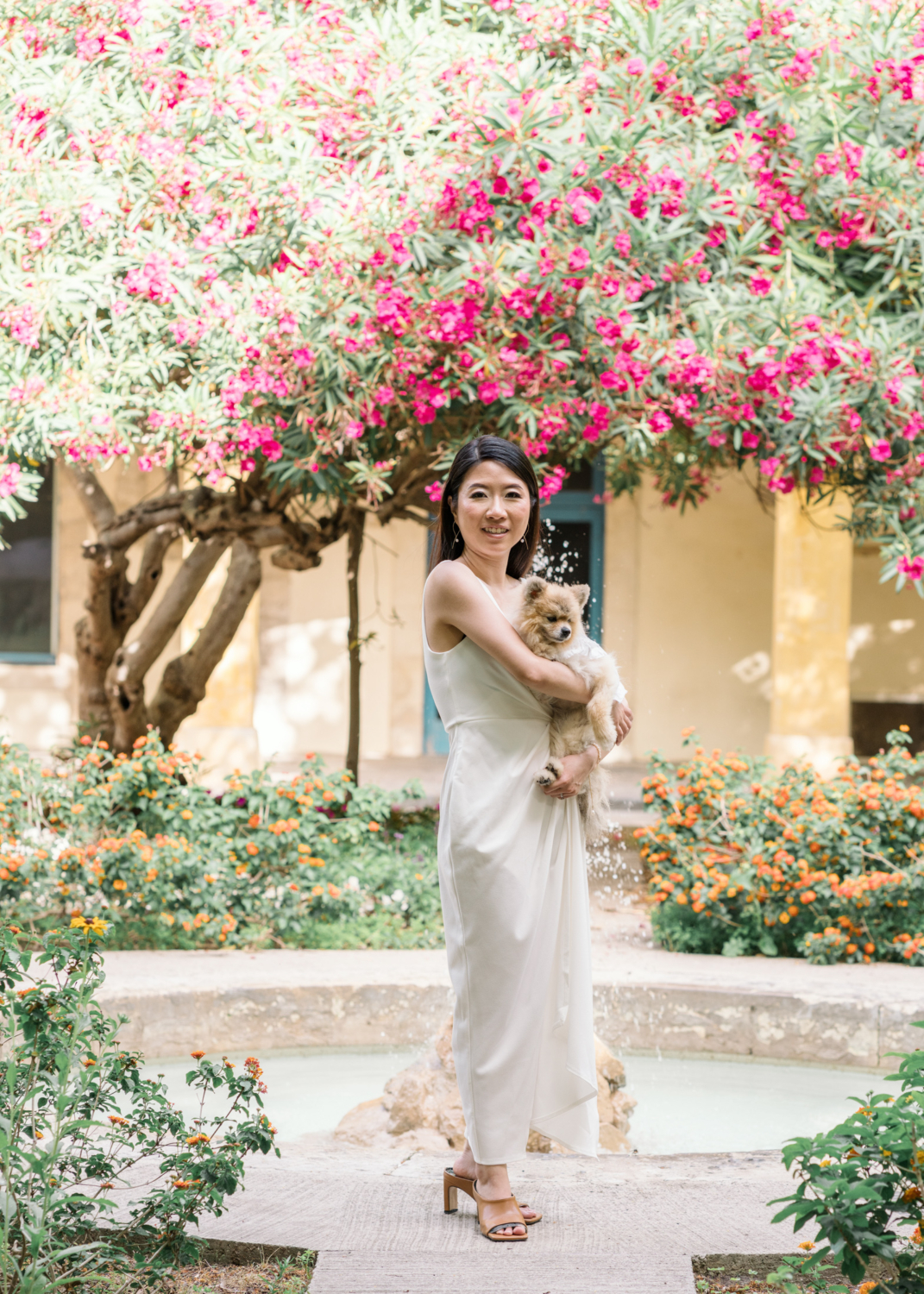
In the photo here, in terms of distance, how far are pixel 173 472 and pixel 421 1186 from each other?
5389 mm

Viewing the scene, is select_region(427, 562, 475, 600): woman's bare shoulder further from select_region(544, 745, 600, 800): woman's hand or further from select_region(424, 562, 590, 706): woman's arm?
select_region(544, 745, 600, 800): woman's hand

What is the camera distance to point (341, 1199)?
282 cm

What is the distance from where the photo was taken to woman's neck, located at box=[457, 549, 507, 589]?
9.51 feet

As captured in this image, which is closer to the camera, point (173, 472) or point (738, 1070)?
point (738, 1070)

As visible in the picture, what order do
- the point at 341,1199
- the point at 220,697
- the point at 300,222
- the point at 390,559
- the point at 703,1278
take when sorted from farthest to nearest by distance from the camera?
the point at 390,559 → the point at 220,697 → the point at 300,222 → the point at 341,1199 → the point at 703,1278

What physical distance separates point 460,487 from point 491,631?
0.37 m

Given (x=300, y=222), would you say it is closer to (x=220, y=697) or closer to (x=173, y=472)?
(x=173, y=472)

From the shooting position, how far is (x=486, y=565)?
290 cm

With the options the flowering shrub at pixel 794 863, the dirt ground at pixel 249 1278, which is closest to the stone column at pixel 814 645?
the flowering shrub at pixel 794 863


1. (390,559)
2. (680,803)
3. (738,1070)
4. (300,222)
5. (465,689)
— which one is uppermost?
(300,222)

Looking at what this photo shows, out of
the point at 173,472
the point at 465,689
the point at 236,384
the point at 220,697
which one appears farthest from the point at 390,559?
the point at 465,689

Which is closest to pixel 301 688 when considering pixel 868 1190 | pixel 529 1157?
pixel 529 1157

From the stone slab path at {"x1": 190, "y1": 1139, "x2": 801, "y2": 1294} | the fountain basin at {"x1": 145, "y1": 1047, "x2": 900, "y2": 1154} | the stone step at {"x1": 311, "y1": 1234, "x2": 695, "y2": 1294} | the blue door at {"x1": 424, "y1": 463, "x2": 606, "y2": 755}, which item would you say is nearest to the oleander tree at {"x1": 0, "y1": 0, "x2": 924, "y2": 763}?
the fountain basin at {"x1": 145, "y1": 1047, "x2": 900, "y2": 1154}

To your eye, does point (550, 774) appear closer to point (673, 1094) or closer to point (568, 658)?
point (568, 658)
